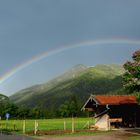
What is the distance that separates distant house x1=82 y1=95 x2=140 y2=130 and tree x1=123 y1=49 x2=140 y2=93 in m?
10.5

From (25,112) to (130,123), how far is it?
8812 centimetres

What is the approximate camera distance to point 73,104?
14550cm

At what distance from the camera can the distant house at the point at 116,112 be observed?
50872 mm

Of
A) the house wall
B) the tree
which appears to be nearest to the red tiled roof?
the house wall

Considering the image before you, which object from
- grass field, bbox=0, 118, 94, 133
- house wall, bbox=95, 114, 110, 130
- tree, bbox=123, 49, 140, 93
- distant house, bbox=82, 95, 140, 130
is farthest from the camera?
grass field, bbox=0, 118, 94, 133

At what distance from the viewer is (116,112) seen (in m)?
52.2

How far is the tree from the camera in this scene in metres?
→ 39.0

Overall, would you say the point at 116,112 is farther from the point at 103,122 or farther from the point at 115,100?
the point at 103,122

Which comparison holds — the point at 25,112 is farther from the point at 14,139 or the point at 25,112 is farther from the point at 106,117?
the point at 14,139

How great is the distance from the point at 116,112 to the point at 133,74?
1381 cm

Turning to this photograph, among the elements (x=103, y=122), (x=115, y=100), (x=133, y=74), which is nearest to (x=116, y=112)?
(x=115, y=100)

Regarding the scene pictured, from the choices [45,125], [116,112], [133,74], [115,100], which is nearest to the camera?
[133,74]

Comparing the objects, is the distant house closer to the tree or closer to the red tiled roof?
the red tiled roof

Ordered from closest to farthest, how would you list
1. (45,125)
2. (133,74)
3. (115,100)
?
(133,74)
(115,100)
(45,125)
